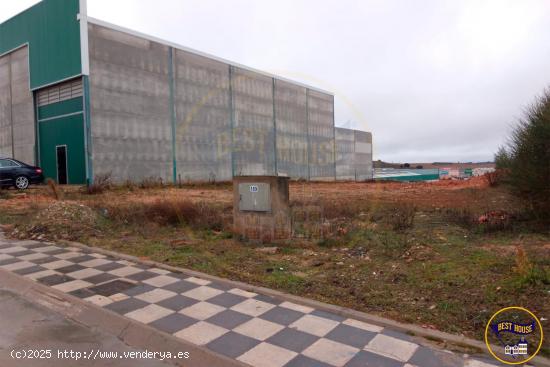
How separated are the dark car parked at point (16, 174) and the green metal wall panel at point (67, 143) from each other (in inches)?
149

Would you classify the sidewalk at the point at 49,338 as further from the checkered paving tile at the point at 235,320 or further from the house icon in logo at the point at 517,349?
the house icon in logo at the point at 517,349

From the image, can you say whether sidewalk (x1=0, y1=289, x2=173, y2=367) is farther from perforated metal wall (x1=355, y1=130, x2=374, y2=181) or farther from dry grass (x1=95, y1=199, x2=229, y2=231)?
perforated metal wall (x1=355, y1=130, x2=374, y2=181)

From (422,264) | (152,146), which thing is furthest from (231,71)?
(422,264)

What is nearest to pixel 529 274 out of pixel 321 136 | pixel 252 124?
pixel 252 124

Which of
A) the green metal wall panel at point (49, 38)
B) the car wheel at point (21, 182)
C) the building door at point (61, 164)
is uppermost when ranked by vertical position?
the green metal wall panel at point (49, 38)

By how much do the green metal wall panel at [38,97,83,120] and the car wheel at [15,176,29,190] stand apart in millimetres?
5489

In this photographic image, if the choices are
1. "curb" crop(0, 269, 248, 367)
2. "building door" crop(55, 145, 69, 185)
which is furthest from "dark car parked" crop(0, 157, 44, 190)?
"curb" crop(0, 269, 248, 367)

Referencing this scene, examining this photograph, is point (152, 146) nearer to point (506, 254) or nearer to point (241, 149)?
point (241, 149)

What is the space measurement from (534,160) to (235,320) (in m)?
6.68

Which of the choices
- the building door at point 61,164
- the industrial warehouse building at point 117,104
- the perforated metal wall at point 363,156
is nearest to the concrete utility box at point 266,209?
the industrial warehouse building at point 117,104

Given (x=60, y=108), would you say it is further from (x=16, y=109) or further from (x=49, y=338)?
(x=49, y=338)

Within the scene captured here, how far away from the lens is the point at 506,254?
5262mm

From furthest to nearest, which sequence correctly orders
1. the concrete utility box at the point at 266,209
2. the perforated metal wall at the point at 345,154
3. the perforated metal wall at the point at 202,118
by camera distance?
1. the perforated metal wall at the point at 345,154
2. the perforated metal wall at the point at 202,118
3. the concrete utility box at the point at 266,209

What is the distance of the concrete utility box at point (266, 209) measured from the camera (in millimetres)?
6562
